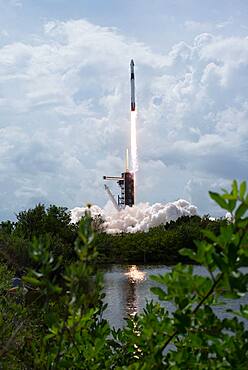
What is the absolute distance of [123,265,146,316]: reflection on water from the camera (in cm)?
3959

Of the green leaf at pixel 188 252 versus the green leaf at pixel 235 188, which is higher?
the green leaf at pixel 235 188

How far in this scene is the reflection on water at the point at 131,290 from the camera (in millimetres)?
39594

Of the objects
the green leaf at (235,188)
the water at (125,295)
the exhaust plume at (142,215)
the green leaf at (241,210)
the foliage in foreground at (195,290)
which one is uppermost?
the exhaust plume at (142,215)

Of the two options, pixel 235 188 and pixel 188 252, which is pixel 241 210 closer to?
pixel 235 188

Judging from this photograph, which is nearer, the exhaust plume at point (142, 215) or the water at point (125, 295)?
the water at point (125, 295)

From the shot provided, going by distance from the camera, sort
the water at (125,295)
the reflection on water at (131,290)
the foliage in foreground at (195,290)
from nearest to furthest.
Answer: the foliage in foreground at (195,290) → the water at (125,295) → the reflection on water at (131,290)

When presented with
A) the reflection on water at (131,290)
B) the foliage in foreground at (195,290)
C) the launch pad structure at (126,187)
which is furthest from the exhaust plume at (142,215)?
the foliage in foreground at (195,290)

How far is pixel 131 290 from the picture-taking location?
51781 millimetres

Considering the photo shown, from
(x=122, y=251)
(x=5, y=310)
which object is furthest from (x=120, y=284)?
(x=5, y=310)

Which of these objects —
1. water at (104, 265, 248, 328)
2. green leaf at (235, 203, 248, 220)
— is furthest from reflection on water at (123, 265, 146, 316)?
green leaf at (235, 203, 248, 220)

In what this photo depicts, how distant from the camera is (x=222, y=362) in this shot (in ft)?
10.1

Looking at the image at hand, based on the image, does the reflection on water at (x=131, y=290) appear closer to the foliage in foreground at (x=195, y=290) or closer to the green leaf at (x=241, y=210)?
the foliage in foreground at (x=195, y=290)

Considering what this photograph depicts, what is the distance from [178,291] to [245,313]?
457mm

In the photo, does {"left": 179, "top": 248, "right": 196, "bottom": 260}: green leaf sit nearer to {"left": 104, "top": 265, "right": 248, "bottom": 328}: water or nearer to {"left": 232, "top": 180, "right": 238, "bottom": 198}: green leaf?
{"left": 232, "top": 180, "right": 238, "bottom": 198}: green leaf
